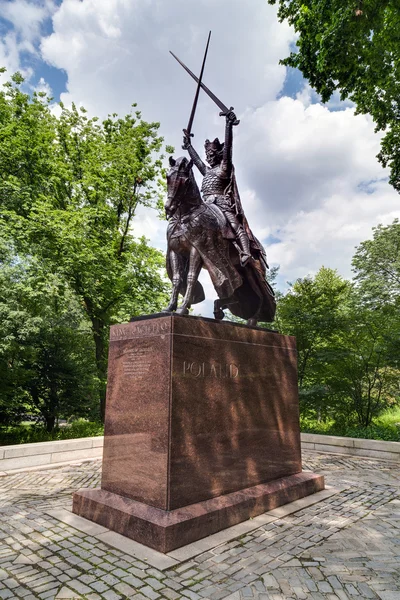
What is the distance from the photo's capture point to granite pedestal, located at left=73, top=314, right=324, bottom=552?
173 inches

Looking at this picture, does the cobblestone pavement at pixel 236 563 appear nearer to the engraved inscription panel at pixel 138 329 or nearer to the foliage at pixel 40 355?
the engraved inscription panel at pixel 138 329

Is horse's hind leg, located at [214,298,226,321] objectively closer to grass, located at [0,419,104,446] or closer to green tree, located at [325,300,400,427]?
green tree, located at [325,300,400,427]

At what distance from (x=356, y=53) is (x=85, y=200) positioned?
12.8 meters

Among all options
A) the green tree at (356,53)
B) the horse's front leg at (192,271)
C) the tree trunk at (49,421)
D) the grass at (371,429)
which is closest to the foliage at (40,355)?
the tree trunk at (49,421)

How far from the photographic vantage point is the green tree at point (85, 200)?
51.4ft

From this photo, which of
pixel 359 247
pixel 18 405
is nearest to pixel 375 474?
pixel 18 405

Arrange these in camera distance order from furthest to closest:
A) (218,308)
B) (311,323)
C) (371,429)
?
1. (311,323)
2. (371,429)
3. (218,308)

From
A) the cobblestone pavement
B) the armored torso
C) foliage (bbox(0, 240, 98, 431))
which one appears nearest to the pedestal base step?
the cobblestone pavement

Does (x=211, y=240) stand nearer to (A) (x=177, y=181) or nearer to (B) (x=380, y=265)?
(A) (x=177, y=181)

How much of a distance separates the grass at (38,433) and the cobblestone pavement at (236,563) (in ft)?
26.1

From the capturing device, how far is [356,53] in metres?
11.4

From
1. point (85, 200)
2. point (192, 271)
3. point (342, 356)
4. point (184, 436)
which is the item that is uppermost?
point (85, 200)

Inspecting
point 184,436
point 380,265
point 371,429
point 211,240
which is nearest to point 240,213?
point 211,240

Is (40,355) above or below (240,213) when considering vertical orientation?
below
